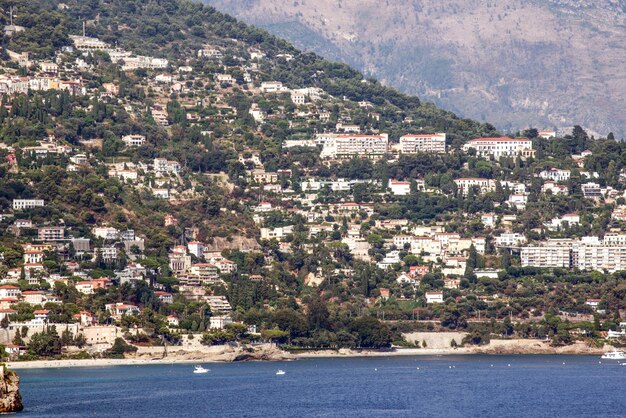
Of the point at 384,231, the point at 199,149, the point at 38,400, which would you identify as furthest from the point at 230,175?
the point at 38,400

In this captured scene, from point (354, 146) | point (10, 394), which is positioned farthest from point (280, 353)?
point (10, 394)

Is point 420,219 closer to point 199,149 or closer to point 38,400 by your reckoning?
point 199,149

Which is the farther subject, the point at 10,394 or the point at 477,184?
the point at 477,184

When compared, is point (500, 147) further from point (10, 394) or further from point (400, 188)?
point (10, 394)

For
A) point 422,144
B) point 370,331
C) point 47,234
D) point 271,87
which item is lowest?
point 370,331

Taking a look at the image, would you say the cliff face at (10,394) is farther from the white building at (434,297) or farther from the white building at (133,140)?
the white building at (133,140)

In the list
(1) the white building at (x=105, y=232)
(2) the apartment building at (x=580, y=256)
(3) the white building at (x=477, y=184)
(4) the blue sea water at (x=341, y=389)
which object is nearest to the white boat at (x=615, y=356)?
(4) the blue sea water at (x=341, y=389)

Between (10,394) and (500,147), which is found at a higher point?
(500,147)
